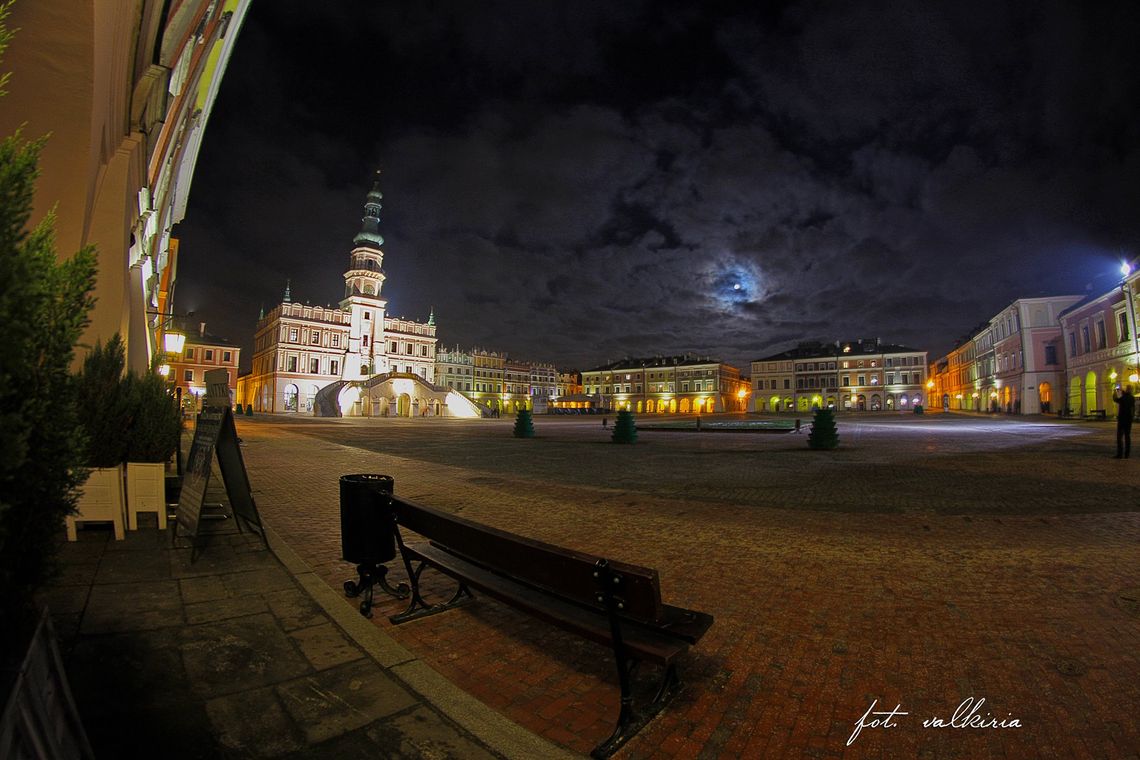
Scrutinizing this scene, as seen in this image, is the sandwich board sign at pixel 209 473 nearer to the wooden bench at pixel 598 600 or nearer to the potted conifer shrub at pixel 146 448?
the potted conifer shrub at pixel 146 448

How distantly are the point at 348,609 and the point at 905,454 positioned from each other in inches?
681

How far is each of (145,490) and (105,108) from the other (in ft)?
15.9

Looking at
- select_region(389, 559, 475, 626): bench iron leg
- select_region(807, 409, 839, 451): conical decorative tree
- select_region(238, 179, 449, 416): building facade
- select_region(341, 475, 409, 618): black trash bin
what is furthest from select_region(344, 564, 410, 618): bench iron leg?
select_region(238, 179, 449, 416): building facade

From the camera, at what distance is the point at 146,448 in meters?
6.66

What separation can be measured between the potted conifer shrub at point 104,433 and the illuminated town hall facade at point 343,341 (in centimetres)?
6954

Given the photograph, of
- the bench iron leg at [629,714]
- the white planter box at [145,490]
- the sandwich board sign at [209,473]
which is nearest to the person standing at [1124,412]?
the bench iron leg at [629,714]

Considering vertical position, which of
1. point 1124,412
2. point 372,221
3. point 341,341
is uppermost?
point 372,221

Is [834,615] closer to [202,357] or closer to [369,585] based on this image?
[369,585]

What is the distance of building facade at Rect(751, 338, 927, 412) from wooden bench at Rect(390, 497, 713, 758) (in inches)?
3758

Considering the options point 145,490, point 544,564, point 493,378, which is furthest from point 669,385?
point 544,564

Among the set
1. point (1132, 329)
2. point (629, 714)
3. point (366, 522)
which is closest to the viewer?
point (629, 714)

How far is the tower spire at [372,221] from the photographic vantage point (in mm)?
85750

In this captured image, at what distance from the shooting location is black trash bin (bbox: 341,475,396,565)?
4.36 metres

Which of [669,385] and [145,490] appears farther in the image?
[669,385]
